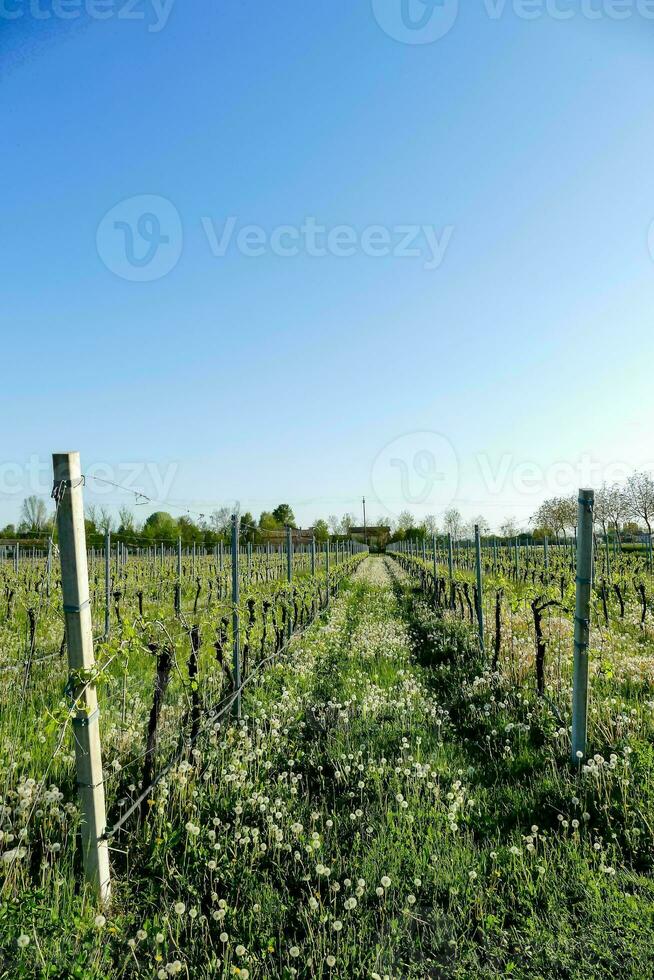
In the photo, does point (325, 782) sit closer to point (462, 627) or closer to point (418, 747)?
point (418, 747)

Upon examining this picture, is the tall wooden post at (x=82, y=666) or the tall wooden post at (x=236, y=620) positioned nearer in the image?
the tall wooden post at (x=82, y=666)

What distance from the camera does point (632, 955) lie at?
2863 mm

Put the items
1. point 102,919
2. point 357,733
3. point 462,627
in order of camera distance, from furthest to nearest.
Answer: point 462,627 → point 357,733 → point 102,919

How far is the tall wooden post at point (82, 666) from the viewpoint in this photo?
3191 millimetres

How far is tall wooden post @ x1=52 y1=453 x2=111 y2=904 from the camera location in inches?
126

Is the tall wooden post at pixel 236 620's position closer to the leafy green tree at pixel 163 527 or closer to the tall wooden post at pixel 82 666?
the tall wooden post at pixel 82 666

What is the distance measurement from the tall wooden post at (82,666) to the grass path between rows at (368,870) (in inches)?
10.6

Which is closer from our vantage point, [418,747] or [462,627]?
[418,747]

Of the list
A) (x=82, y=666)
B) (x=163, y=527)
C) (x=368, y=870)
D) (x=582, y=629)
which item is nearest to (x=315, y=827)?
(x=368, y=870)

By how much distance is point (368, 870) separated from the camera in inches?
137

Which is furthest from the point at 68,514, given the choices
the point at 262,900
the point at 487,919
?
the point at 487,919

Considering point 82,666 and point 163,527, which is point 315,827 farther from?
point 163,527

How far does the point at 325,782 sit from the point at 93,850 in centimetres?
219

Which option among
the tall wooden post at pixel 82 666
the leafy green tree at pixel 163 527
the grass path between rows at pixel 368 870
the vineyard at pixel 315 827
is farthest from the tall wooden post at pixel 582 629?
the leafy green tree at pixel 163 527
